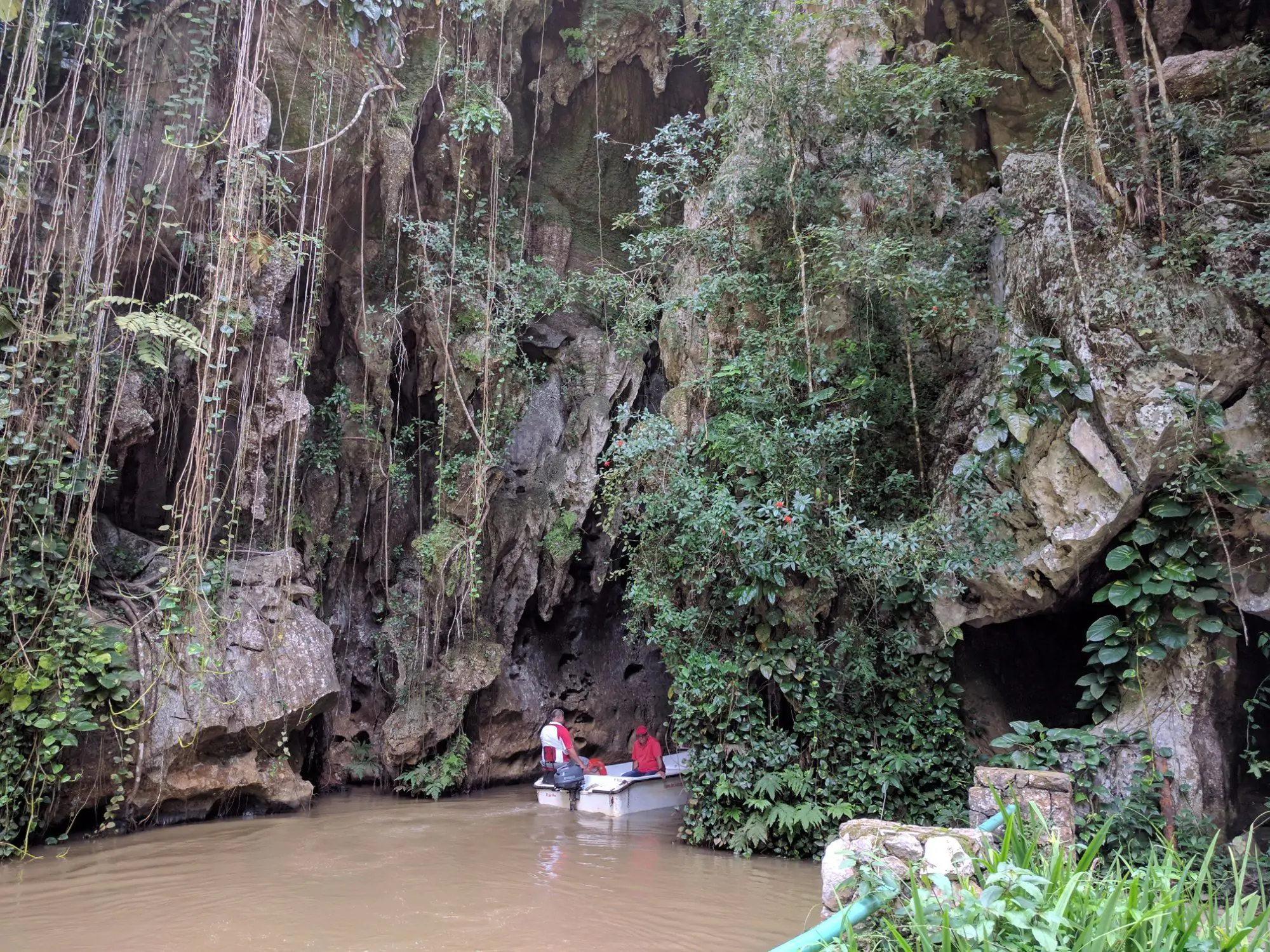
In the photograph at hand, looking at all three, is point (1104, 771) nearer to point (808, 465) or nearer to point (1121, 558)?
point (1121, 558)

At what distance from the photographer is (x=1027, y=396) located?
6555mm

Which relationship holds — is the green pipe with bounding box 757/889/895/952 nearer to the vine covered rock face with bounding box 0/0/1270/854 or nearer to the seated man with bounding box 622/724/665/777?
the vine covered rock face with bounding box 0/0/1270/854

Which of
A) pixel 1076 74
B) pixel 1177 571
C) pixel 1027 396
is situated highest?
pixel 1076 74

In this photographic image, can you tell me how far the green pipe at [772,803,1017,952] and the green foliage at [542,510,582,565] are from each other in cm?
743

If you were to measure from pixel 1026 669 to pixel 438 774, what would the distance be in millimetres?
6413

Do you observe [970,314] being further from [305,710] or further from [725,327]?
[305,710]

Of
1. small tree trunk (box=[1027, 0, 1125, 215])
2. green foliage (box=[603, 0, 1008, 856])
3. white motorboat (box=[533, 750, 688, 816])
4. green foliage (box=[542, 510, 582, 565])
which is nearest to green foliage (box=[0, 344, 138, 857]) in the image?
A: white motorboat (box=[533, 750, 688, 816])

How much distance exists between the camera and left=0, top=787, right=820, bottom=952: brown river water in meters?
4.66

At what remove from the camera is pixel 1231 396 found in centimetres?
614

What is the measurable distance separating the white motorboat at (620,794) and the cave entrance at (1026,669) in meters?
2.85

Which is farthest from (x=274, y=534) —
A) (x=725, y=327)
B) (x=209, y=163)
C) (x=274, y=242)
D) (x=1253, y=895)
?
(x=1253, y=895)

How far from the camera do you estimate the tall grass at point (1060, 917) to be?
2.51m

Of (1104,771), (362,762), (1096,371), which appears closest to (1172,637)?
(1104,771)

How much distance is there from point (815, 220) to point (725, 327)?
138 centimetres
